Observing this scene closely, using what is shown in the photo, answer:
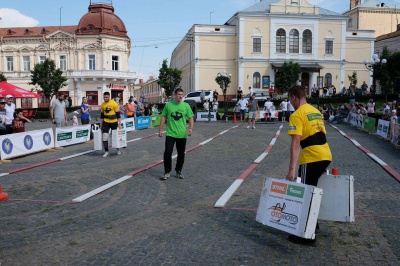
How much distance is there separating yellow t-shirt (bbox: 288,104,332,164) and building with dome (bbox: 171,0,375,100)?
5560 centimetres

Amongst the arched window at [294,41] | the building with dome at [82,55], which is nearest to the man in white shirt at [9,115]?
the building with dome at [82,55]

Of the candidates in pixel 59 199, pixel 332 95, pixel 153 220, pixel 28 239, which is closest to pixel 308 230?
pixel 153 220

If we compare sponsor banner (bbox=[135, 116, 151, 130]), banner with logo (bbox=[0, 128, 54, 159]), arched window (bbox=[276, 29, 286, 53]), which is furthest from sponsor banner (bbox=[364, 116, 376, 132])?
arched window (bbox=[276, 29, 286, 53])

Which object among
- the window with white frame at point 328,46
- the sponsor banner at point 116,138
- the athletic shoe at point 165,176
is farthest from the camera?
the window with white frame at point 328,46

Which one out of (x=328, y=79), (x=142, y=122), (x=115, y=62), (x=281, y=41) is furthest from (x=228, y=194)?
(x=328, y=79)

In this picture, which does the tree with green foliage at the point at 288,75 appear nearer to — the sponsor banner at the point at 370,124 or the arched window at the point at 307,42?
the arched window at the point at 307,42

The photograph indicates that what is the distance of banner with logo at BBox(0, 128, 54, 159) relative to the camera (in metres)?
12.7

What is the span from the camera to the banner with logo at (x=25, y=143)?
501 inches

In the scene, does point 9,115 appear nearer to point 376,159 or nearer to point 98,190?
point 98,190

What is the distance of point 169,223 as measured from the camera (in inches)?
237

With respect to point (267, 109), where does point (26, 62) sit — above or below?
above

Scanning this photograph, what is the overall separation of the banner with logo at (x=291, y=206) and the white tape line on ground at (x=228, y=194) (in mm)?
1640

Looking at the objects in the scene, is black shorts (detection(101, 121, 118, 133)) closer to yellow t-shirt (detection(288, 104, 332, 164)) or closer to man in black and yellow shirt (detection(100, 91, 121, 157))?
man in black and yellow shirt (detection(100, 91, 121, 157))

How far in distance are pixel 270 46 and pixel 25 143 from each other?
51279mm
